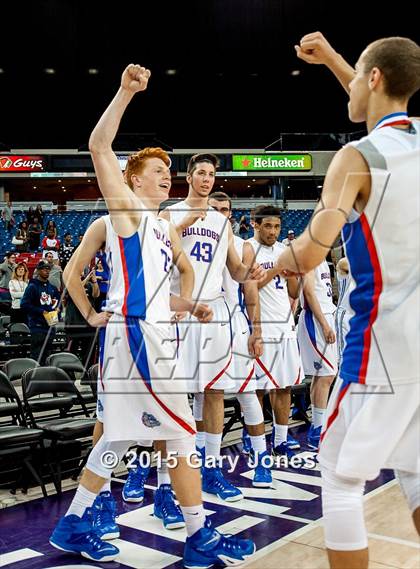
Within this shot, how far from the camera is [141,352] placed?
2701 mm

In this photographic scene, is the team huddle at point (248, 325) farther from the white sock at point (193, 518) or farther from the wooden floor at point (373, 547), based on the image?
the wooden floor at point (373, 547)

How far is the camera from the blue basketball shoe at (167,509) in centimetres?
330

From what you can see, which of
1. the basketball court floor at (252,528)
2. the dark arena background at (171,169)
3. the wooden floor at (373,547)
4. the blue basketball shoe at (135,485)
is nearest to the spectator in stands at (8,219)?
the dark arena background at (171,169)

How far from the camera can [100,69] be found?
24.6 m

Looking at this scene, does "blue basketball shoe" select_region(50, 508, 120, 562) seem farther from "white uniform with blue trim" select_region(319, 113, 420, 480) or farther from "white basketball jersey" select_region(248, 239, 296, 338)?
"white basketball jersey" select_region(248, 239, 296, 338)

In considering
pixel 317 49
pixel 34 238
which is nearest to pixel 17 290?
pixel 34 238

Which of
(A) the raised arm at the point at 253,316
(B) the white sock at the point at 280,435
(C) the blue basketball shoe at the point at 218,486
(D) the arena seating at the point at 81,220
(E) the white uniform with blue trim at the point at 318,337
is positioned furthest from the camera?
(D) the arena seating at the point at 81,220

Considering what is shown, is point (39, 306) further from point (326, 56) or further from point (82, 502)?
point (326, 56)

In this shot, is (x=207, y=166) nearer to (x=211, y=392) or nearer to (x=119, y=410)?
(x=211, y=392)

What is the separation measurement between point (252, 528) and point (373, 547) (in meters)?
0.71

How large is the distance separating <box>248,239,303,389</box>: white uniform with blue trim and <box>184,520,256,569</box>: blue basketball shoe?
6.57 feet

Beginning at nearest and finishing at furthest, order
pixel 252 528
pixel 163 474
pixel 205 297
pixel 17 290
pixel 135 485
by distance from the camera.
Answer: pixel 252 528, pixel 163 474, pixel 135 485, pixel 205 297, pixel 17 290

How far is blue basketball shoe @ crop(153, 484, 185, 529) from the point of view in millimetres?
3297

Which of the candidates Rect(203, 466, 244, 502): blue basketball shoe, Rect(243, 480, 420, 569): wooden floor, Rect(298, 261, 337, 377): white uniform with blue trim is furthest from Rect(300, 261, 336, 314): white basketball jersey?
Rect(243, 480, 420, 569): wooden floor
